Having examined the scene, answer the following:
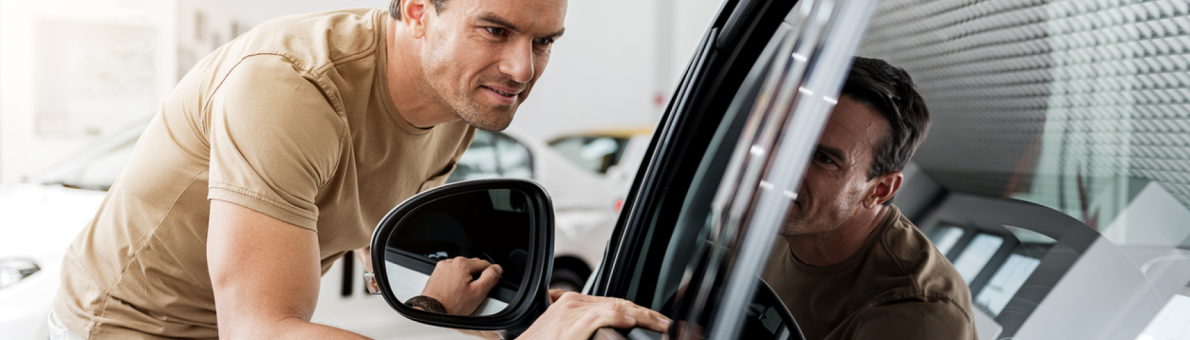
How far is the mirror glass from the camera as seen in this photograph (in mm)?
973

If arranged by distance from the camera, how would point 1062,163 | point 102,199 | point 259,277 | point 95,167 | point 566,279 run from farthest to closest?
point 566,279, point 95,167, point 102,199, point 259,277, point 1062,163

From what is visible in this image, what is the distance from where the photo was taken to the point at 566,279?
3738 mm

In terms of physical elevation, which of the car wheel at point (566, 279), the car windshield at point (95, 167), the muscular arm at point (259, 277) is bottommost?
the car wheel at point (566, 279)

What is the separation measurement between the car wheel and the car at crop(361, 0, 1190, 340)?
292cm

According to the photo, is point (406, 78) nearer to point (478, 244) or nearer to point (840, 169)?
point (478, 244)

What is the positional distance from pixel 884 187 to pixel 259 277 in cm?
74

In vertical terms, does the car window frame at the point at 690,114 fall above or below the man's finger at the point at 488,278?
above

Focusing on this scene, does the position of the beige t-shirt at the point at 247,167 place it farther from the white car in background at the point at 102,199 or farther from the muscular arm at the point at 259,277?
the white car in background at the point at 102,199

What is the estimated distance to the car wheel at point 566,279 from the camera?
3.72 m

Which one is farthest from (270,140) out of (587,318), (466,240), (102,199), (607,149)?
(607,149)

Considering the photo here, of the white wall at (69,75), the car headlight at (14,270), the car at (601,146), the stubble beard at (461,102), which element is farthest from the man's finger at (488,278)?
the white wall at (69,75)

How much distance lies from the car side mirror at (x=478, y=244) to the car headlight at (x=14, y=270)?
1.81 meters

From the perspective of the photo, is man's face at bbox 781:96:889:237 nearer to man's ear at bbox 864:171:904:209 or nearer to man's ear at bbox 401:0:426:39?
man's ear at bbox 864:171:904:209

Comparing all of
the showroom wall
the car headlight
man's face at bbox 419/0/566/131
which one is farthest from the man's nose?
the showroom wall
